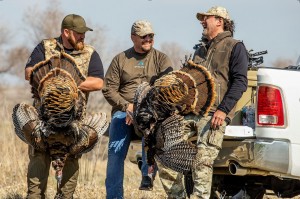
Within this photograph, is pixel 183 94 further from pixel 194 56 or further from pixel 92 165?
pixel 92 165

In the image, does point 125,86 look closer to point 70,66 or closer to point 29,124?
point 70,66

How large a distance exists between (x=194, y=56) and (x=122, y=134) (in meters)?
1.36

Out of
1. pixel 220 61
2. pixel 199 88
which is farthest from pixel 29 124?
pixel 220 61

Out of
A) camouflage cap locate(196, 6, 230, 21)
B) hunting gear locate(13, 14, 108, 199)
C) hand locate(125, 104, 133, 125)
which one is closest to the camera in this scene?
hunting gear locate(13, 14, 108, 199)

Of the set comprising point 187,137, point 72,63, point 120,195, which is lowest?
point 120,195

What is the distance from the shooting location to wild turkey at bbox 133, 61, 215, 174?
8.09 m

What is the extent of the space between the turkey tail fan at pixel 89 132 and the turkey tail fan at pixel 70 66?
17.3 inches

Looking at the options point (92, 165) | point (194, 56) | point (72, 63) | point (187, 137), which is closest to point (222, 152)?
point (187, 137)

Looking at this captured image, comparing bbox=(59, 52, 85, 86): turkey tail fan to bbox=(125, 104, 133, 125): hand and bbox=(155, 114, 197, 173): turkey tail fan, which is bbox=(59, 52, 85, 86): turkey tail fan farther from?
bbox=(155, 114, 197, 173): turkey tail fan

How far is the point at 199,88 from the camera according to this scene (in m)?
8.30

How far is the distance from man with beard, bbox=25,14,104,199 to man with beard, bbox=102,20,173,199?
597mm

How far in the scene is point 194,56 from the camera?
9117 mm

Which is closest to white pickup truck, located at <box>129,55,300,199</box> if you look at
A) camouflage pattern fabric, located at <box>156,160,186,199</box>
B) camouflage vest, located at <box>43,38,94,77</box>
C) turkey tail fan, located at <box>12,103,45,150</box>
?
camouflage pattern fabric, located at <box>156,160,186,199</box>

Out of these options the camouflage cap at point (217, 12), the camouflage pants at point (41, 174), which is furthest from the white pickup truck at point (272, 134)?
the camouflage pants at point (41, 174)
